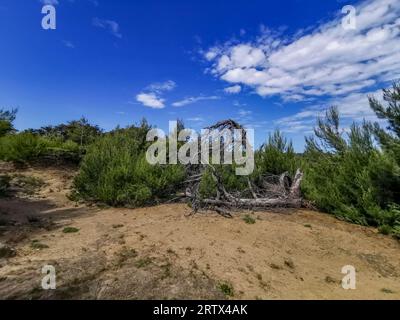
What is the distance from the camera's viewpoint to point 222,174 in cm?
995

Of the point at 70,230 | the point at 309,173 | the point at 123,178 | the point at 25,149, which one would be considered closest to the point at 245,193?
the point at 309,173

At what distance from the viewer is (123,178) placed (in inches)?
350

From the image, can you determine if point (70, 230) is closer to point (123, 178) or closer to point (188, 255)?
point (188, 255)

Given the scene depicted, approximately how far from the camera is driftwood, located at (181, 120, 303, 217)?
8.37 m

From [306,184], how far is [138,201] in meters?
5.28

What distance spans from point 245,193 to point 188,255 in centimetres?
518

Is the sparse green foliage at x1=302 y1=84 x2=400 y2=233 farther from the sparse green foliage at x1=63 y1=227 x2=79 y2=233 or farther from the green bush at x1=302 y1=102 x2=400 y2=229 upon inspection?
the sparse green foliage at x1=63 y1=227 x2=79 y2=233

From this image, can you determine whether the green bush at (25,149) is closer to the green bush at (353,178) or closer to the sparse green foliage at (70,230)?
the sparse green foliage at (70,230)

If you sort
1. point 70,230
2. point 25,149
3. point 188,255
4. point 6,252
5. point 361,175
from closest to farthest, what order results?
point 6,252, point 188,255, point 70,230, point 361,175, point 25,149

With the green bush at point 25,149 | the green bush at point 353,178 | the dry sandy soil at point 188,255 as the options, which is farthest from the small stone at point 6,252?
the green bush at point 25,149

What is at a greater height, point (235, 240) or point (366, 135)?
point (366, 135)
